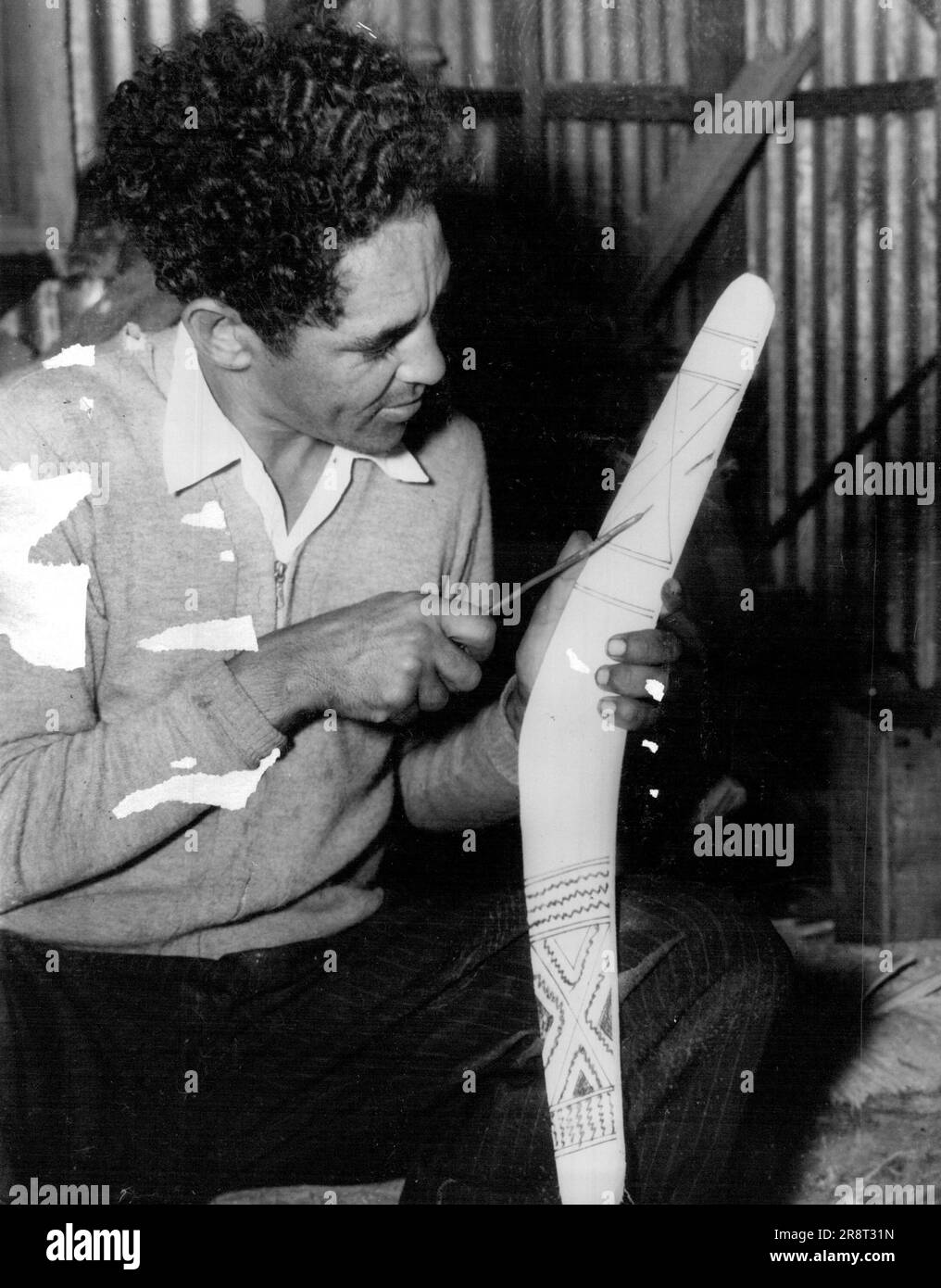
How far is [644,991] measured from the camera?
1031mm

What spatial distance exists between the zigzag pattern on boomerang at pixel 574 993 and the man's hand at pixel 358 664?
21 cm

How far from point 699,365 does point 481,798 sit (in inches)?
17.5

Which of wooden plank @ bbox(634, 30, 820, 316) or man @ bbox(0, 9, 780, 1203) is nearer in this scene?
man @ bbox(0, 9, 780, 1203)

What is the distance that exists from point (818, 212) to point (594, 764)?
1.87 ft

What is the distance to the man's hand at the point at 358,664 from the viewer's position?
3.20 feet

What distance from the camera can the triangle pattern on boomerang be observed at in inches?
40.2

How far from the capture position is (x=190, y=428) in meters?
0.98
